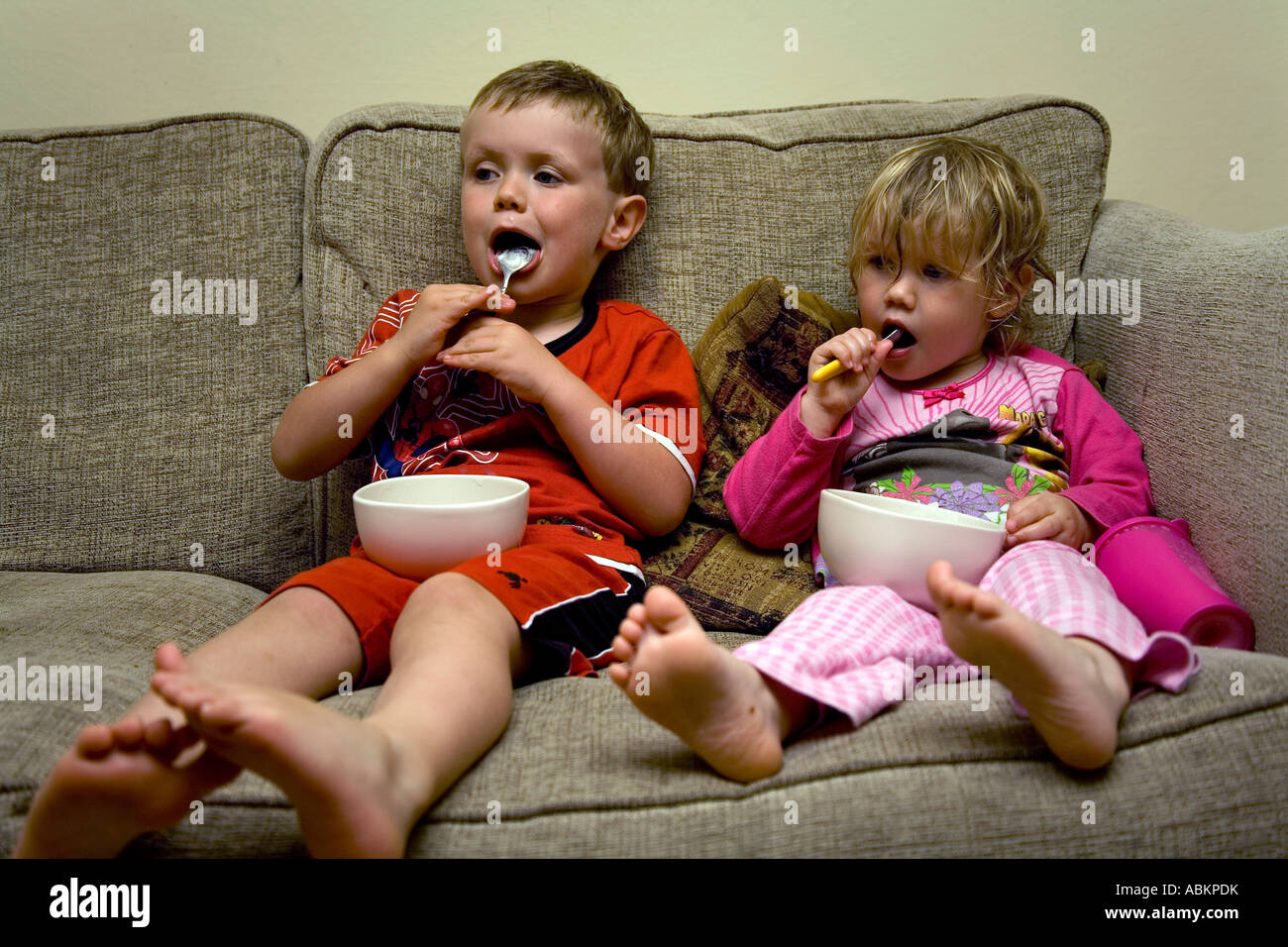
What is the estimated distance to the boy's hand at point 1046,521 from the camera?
38.7 inches

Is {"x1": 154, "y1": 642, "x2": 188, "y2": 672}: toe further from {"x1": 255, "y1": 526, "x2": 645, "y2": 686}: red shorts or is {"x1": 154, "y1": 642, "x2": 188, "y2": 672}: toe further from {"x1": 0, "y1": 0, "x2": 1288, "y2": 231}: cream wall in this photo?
{"x1": 0, "y1": 0, "x2": 1288, "y2": 231}: cream wall

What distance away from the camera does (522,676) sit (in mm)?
935

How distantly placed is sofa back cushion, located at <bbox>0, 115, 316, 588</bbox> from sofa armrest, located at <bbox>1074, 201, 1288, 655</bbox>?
3.46 feet

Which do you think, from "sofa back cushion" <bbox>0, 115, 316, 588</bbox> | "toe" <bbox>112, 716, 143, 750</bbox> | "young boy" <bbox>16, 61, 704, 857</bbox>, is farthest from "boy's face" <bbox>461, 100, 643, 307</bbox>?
"toe" <bbox>112, 716, 143, 750</bbox>

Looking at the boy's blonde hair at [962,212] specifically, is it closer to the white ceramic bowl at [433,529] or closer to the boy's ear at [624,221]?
the boy's ear at [624,221]

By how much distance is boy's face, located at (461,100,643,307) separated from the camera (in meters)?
1.15

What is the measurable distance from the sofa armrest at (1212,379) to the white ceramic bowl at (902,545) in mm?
265

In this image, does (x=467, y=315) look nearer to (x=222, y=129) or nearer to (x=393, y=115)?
(x=393, y=115)

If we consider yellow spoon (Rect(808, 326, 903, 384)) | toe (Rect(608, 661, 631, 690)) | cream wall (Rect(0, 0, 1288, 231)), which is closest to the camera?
toe (Rect(608, 661, 631, 690))

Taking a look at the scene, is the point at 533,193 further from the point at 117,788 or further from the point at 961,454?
the point at 117,788

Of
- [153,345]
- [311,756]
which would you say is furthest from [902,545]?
[153,345]

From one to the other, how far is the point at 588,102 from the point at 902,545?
0.68m

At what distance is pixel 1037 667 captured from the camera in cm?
68

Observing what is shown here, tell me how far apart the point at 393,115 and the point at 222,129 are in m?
0.24
